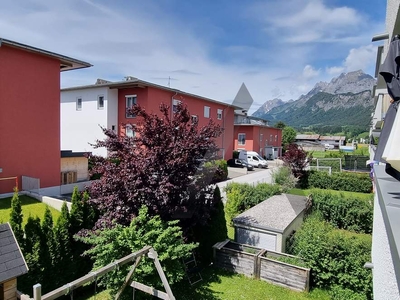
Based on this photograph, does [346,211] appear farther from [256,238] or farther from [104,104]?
[104,104]

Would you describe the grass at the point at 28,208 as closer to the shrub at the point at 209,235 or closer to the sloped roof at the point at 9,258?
the shrub at the point at 209,235

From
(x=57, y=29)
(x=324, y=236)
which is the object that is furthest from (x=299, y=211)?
(x=57, y=29)

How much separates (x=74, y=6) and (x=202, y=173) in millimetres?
9574

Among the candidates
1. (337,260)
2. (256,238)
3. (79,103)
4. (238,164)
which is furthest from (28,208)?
(238,164)

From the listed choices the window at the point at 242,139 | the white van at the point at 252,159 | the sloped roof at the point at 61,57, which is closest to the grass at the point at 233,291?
the sloped roof at the point at 61,57

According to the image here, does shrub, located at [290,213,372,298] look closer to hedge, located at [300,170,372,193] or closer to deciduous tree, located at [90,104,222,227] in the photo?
deciduous tree, located at [90,104,222,227]

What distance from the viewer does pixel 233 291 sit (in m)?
7.87

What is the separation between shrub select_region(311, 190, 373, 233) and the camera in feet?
43.5

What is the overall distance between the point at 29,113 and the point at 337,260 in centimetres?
1765

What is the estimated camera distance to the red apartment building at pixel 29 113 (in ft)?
47.9

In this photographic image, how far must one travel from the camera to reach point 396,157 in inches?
63.9

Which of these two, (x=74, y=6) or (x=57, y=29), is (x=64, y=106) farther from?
(x=74, y=6)

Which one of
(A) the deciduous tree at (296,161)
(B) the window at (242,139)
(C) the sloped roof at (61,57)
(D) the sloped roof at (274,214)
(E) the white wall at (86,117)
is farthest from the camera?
(B) the window at (242,139)

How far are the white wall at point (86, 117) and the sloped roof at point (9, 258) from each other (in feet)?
64.7
